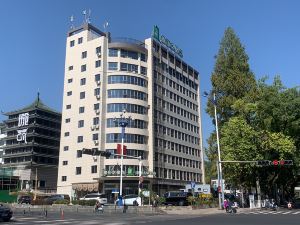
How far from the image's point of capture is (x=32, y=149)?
303 ft

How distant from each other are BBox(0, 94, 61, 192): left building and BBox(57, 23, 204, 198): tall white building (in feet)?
47.0

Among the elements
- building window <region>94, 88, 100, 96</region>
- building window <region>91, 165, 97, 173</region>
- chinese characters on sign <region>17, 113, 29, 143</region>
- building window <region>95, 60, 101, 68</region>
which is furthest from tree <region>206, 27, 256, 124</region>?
chinese characters on sign <region>17, 113, 29, 143</region>

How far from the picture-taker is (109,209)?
39688 mm

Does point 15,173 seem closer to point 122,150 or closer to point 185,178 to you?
point 185,178

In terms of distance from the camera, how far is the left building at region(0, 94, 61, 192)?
90.9 meters

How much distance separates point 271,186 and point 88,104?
3941 cm

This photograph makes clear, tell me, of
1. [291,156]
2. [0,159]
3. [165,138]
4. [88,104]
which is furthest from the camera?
[0,159]

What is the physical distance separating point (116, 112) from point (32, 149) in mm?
28059

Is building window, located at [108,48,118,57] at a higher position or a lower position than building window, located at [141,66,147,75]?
higher

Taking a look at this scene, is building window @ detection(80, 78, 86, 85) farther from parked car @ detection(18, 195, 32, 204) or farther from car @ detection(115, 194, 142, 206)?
car @ detection(115, 194, 142, 206)

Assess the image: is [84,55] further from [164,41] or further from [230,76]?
[230,76]

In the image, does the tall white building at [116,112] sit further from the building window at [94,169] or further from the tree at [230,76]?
the tree at [230,76]

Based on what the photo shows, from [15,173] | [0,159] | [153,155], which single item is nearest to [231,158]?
[153,155]

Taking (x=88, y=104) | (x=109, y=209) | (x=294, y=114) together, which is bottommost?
(x=109, y=209)
